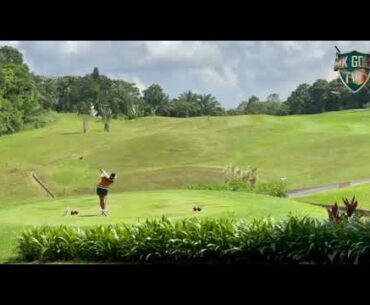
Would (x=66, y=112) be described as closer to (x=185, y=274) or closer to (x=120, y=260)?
(x=120, y=260)

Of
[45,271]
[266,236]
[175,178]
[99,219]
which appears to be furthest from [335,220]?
[45,271]

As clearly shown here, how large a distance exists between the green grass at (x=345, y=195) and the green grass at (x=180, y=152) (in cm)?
19

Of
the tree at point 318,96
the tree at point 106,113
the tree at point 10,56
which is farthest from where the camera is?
the tree at point 106,113

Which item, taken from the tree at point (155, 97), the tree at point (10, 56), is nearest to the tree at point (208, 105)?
the tree at point (155, 97)

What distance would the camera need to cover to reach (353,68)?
7055 millimetres

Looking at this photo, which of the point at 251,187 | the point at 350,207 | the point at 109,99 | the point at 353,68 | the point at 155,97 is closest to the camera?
the point at 353,68

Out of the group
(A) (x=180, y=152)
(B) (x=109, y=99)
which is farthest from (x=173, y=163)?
(B) (x=109, y=99)

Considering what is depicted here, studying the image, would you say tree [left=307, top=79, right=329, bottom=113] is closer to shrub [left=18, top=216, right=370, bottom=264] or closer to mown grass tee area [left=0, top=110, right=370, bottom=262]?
mown grass tee area [left=0, top=110, right=370, bottom=262]

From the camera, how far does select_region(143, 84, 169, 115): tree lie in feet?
25.0

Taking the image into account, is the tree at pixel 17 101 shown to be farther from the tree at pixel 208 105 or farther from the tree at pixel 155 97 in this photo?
the tree at pixel 208 105

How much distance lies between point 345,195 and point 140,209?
2.33 meters

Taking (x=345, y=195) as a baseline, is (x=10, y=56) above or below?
above

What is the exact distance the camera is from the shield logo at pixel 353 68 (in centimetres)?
697

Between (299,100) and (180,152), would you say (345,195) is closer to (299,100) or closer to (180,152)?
(299,100)
